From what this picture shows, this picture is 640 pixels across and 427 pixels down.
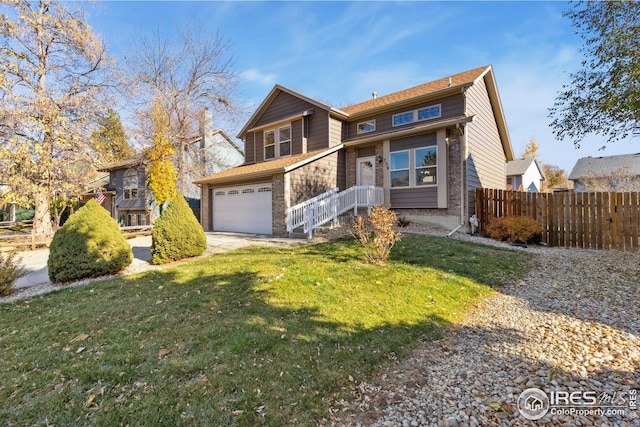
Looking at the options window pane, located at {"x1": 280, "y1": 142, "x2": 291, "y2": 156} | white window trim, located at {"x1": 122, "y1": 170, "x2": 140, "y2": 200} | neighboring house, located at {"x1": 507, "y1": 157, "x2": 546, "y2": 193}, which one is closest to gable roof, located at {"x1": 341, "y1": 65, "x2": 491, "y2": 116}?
window pane, located at {"x1": 280, "y1": 142, "x2": 291, "y2": 156}

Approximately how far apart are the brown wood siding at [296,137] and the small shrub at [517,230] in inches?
377

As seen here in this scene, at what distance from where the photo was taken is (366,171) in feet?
46.8

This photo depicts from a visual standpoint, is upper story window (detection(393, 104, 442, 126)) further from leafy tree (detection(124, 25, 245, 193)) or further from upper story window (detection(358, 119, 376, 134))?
leafy tree (detection(124, 25, 245, 193))

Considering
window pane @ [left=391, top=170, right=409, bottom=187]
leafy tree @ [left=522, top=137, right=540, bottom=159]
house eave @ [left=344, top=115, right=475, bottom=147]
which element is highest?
leafy tree @ [left=522, top=137, right=540, bottom=159]

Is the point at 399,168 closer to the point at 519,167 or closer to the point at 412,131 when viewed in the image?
the point at 412,131

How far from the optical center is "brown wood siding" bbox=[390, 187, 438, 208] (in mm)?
12039

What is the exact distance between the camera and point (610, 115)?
8.37 meters

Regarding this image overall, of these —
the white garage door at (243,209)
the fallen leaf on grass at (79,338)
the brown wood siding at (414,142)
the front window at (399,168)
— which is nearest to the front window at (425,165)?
the brown wood siding at (414,142)

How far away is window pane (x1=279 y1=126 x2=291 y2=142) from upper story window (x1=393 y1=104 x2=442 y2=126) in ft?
18.8

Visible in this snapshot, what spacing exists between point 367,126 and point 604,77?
338 inches

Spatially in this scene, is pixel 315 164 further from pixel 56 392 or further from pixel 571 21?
pixel 56 392

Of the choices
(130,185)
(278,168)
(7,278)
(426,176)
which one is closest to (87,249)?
(7,278)

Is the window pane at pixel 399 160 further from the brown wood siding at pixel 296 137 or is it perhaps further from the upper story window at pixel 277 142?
the upper story window at pixel 277 142

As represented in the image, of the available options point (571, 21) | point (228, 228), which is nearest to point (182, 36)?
point (228, 228)
